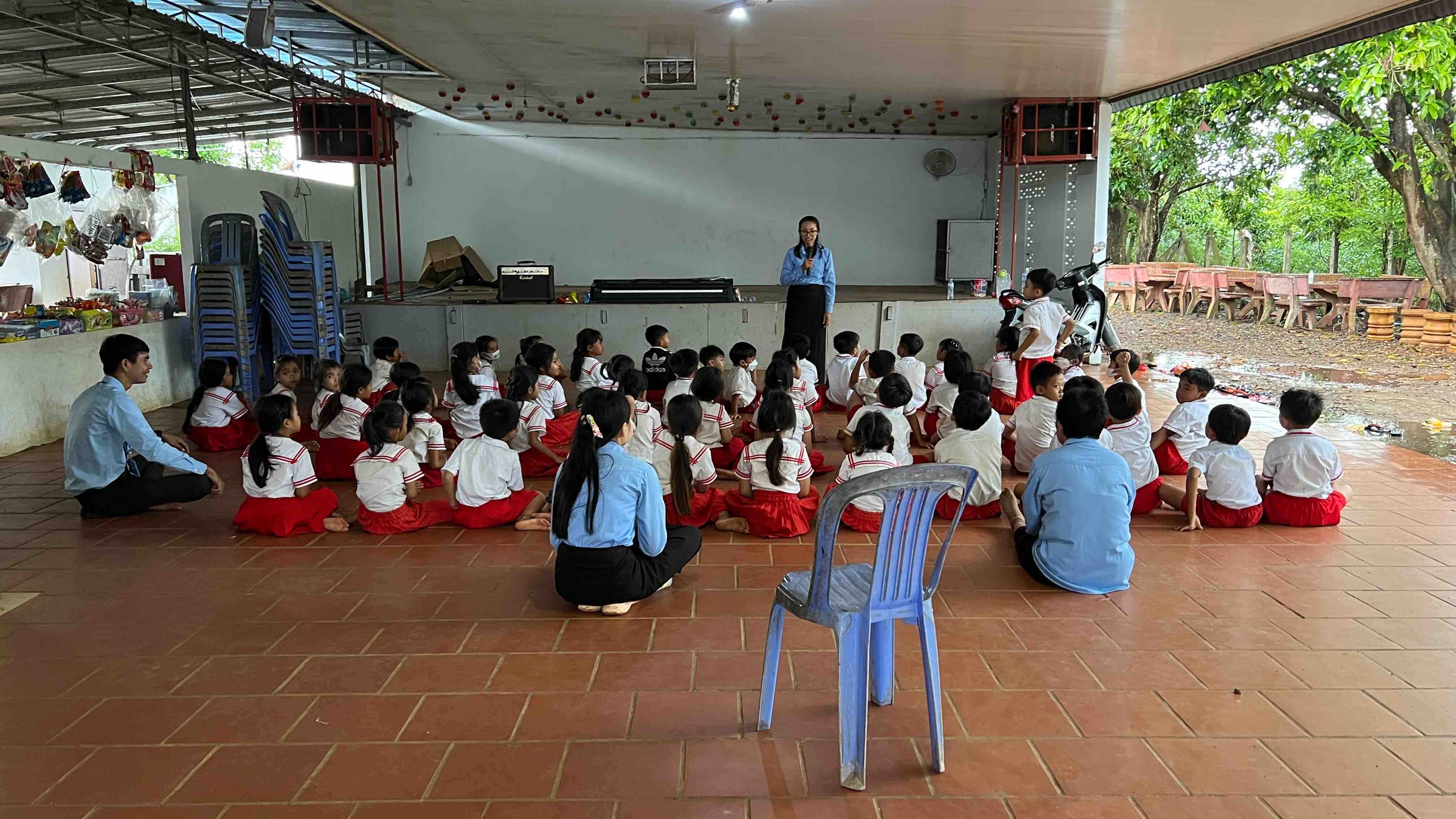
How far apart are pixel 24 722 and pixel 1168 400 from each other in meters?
7.85

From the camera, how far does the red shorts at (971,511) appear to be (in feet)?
15.3

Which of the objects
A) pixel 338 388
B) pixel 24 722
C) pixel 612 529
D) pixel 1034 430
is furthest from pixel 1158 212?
pixel 24 722

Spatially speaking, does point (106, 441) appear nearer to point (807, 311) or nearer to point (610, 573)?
point (610, 573)

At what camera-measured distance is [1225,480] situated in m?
4.46

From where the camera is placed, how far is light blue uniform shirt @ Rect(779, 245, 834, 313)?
738cm

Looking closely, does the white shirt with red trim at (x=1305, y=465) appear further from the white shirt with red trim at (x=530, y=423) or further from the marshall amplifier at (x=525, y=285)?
the marshall amplifier at (x=525, y=285)

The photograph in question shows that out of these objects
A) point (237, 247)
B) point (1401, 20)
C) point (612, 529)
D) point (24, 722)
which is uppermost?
point (1401, 20)

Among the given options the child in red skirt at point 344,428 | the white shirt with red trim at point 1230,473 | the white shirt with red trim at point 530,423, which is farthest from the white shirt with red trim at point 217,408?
the white shirt with red trim at point 1230,473

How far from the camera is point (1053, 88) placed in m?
8.78

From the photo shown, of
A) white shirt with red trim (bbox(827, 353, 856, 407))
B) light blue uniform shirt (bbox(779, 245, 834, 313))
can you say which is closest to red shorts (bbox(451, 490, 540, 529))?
white shirt with red trim (bbox(827, 353, 856, 407))

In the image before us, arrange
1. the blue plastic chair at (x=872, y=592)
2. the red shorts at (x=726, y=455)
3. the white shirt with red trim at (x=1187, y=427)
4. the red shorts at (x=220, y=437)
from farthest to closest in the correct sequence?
the red shorts at (x=220, y=437), the red shorts at (x=726, y=455), the white shirt with red trim at (x=1187, y=427), the blue plastic chair at (x=872, y=592)

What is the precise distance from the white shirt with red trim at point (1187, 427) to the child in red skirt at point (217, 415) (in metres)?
5.44

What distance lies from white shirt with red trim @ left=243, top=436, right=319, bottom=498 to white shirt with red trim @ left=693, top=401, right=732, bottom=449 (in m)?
1.99

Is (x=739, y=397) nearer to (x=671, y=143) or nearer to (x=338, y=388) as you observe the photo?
(x=338, y=388)
